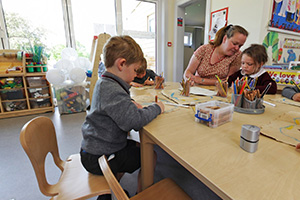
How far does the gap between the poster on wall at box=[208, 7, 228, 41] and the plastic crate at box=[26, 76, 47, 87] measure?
9.30 ft

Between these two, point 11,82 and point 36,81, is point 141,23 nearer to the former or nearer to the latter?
point 36,81

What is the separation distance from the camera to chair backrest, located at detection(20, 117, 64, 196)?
1.87 feet

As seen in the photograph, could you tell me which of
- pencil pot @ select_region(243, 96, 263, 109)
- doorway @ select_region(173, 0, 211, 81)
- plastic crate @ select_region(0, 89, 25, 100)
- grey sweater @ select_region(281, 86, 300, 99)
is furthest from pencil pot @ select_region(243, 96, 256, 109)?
plastic crate @ select_region(0, 89, 25, 100)

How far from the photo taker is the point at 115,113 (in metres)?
0.62

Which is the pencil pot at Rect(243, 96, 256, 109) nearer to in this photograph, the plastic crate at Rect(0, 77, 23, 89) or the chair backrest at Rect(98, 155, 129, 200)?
the chair backrest at Rect(98, 155, 129, 200)

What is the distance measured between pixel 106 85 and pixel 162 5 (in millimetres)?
3448

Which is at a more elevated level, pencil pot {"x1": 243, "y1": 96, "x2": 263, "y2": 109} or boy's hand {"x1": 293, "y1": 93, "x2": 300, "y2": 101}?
pencil pot {"x1": 243, "y1": 96, "x2": 263, "y2": 109}

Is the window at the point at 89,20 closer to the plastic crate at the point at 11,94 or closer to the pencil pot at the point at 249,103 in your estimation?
the plastic crate at the point at 11,94

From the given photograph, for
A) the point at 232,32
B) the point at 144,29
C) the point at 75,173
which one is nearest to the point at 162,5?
the point at 144,29

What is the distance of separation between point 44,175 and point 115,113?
1.24 feet

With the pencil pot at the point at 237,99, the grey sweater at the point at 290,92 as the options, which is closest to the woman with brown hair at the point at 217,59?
the grey sweater at the point at 290,92

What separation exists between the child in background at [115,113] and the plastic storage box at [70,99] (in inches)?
80.1

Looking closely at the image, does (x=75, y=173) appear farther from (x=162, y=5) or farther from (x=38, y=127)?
(x=162, y=5)

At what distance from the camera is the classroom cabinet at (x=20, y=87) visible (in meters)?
2.32
